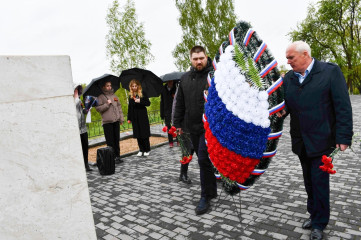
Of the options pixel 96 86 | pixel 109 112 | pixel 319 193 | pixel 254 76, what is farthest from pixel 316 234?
pixel 96 86

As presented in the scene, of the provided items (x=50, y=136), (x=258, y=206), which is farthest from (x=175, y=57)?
(x=50, y=136)

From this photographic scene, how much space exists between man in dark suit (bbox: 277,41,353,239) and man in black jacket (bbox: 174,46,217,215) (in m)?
1.30

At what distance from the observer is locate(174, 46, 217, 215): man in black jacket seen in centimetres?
410

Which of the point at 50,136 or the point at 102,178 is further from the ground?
the point at 50,136

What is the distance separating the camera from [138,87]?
7625 mm

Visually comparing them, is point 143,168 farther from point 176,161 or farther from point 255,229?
point 255,229

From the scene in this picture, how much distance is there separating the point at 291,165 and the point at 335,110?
3.39 meters

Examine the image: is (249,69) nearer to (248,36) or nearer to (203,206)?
(248,36)

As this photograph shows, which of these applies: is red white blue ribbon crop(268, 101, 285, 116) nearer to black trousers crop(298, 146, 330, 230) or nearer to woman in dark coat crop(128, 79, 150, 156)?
black trousers crop(298, 146, 330, 230)

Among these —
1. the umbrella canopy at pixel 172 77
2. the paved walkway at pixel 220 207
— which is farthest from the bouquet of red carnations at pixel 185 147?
the umbrella canopy at pixel 172 77

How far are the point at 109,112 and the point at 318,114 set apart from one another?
5363mm

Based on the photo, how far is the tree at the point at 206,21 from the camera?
35469 millimetres

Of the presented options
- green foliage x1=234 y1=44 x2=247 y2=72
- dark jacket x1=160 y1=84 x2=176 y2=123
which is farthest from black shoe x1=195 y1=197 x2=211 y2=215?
dark jacket x1=160 y1=84 x2=176 y2=123

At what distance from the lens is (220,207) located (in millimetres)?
4230
